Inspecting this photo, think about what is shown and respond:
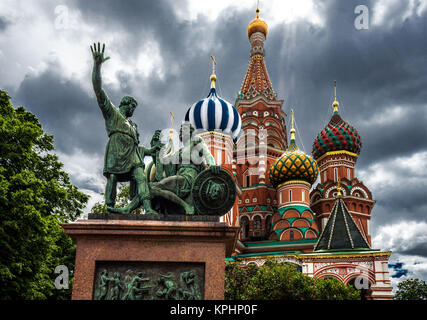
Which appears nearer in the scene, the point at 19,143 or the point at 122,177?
the point at 122,177

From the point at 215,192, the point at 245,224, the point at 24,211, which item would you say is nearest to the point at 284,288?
the point at 24,211

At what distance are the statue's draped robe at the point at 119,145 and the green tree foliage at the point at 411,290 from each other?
94.6ft

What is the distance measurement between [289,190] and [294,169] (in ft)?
5.98

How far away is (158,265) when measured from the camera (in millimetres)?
6566

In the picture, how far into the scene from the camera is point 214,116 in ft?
117

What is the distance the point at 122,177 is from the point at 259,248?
86.9ft

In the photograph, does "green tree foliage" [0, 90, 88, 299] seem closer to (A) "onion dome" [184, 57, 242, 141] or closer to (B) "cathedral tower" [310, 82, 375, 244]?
(A) "onion dome" [184, 57, 242, 141]

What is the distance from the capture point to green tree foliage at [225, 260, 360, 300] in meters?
17.1

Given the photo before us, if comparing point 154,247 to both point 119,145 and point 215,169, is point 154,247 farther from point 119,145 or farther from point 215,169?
point 119,145

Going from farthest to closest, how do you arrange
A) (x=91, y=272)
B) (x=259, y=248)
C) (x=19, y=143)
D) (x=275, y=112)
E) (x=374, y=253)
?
1. (x=275, y=112)
2. (x=259, y=248)
3. (x=374, y=253)
4. (x=19, y=143)
5. (x=91, y=272)

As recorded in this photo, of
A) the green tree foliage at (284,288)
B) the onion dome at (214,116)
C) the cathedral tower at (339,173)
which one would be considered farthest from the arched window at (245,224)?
the green tree foliage at (284,288)

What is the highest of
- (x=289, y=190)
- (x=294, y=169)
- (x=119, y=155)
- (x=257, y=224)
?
(x=294, y=169)

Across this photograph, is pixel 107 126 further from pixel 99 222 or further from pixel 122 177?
pixel 99 222

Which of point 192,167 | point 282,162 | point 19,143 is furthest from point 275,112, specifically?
point 192,167
